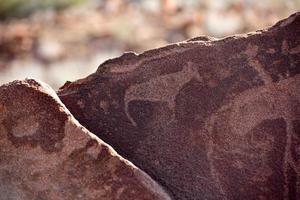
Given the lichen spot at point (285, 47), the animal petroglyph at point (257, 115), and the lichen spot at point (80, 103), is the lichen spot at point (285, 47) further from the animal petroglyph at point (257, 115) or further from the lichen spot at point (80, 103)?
the lichen spot at point (80, 103)

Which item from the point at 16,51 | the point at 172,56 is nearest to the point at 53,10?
the point at 16,51

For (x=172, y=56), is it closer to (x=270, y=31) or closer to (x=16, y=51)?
(x=270, y=31)

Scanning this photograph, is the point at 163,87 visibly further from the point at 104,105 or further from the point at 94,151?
the point at 94,151

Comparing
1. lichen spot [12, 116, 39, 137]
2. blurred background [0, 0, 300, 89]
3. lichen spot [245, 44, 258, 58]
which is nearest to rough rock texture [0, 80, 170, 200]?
lichen spot [12, 116, 39, 137]

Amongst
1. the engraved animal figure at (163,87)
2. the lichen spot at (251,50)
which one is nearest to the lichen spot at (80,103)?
the engraved animal figure at (163,87)

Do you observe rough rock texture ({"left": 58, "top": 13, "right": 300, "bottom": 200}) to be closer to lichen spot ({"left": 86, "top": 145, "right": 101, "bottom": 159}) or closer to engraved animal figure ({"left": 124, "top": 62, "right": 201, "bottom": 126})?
engraved animal figure ({"left": 124, "top": 62, "right": 201, "bottom": 126})

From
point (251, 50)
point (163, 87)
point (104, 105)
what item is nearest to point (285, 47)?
point (251, 50)

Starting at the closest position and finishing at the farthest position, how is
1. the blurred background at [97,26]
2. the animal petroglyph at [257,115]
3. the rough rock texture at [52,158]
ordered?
the rough rock texture at [52,158]
the animal petroglyph at [257,115]
the blurred background at [97,26]
